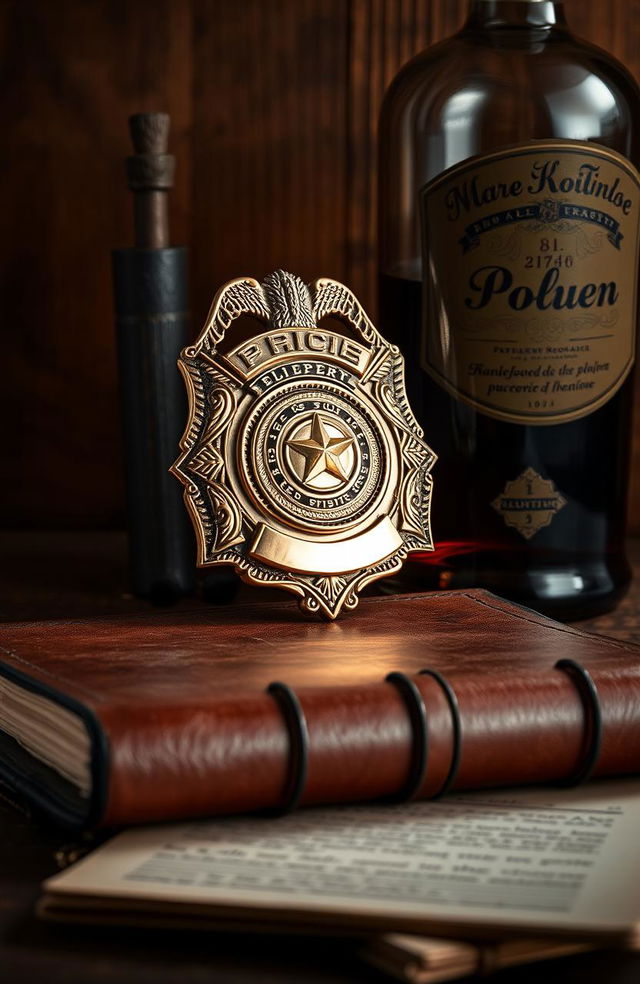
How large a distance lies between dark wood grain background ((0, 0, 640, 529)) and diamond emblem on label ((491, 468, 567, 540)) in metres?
0.31

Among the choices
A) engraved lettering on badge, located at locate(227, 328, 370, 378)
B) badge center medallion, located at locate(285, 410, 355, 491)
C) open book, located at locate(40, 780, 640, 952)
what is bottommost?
open book, located at locate(40, 780, 640, 952)

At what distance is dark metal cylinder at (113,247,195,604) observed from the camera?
2.88 ft

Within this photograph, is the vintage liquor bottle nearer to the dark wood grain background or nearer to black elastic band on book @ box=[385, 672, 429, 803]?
the dark wood grain background

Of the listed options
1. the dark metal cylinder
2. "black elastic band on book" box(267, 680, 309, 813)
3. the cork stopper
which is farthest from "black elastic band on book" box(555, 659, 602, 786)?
the cork stopper

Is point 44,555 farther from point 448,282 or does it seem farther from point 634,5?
point 634,5

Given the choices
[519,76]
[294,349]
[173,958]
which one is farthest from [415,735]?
[519,76]

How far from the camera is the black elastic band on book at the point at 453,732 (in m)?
0.53

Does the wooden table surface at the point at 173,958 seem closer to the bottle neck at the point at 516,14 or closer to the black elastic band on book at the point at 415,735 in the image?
the black elastic band on book at the point at 415,735

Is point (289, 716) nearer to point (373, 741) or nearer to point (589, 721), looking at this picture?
point (373, 741)

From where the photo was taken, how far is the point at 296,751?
502 mm

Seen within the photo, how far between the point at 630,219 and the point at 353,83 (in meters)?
0.36

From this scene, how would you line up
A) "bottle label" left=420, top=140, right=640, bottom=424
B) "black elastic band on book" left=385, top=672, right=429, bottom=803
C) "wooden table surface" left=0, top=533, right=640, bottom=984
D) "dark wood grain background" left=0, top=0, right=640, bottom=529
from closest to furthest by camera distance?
"wooden table surface" left=0, top=533, right=640, bottom=984 → "black elastic band on book" left=385, top=672, right=429, bottom=803 → "bottle label" left=420, top=140, right=640, bottom=424 → "dark wood grain background" left=0, top=0, right=640, bottom=529

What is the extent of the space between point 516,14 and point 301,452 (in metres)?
0.41

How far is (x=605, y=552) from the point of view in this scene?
2.95ft
